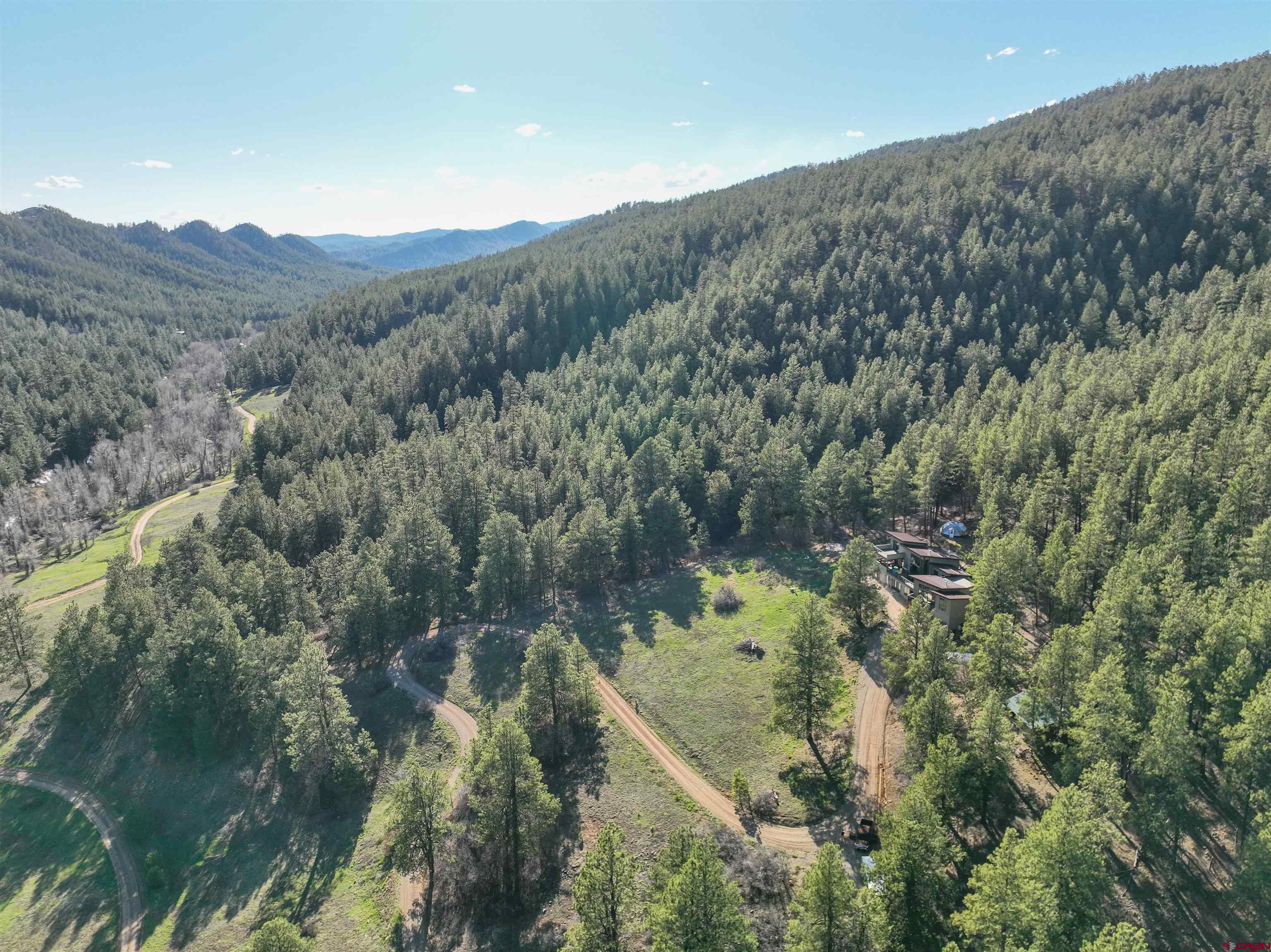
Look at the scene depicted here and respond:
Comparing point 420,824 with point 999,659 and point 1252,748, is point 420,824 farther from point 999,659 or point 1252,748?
point 1252,748

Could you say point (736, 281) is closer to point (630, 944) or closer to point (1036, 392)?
point (1036, 392)

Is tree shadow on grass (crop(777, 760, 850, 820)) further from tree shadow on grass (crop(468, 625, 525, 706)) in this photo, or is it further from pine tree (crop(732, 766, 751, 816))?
tree shadow on grass (crop(468, 625, 525, 706))

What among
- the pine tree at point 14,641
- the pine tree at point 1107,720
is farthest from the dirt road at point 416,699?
the pine tree at point 1107,720

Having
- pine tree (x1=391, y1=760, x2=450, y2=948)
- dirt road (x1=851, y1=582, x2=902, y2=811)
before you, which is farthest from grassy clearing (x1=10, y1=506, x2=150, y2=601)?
dirt road (x1=851, y1=582, x2=902, y2=811)

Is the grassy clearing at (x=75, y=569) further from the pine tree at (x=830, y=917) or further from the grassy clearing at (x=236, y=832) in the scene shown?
the pine tree at (x=830, y=917)

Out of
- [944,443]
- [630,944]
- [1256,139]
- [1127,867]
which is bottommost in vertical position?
[630,944]

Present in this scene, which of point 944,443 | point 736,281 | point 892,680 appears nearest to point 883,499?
point 944,443

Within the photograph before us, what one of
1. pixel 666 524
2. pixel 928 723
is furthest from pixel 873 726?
pixel 666 524
